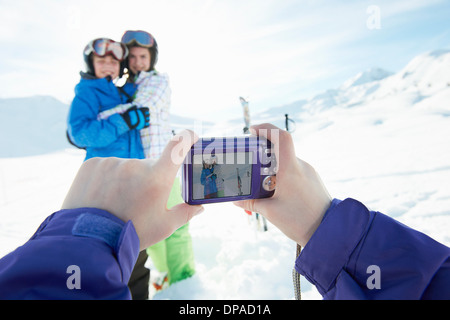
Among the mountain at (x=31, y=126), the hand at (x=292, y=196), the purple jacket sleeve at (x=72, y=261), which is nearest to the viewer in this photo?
the purple jacket sleeve at (x=72, y=261)

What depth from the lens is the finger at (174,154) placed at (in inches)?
32.1

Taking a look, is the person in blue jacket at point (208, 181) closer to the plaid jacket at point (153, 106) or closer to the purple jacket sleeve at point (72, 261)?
the purple jacket sleeve at point (72, 261)

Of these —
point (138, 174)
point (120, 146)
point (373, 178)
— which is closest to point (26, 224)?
point (120, 146)

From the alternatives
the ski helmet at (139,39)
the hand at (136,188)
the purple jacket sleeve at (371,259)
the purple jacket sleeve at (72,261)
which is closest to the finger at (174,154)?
the hand at (136,188)

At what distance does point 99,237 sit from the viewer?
0.56 metres

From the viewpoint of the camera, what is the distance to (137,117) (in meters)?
1.89

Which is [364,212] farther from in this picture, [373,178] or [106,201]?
[373,178]

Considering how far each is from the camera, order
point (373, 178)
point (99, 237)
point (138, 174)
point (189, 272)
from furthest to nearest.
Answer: point (373, 178) → point (189, 272) → point (138, 174) → point (99, 237)

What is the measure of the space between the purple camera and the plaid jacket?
1.15 metres

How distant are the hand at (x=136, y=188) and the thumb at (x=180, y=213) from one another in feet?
0.08

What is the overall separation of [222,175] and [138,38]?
188 cm

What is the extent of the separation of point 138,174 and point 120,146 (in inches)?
47.7

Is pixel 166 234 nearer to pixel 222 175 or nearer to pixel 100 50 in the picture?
pixel 222 175
